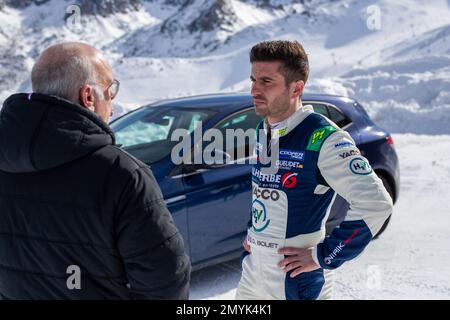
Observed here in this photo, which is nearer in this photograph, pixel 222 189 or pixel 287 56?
pixel 287 56

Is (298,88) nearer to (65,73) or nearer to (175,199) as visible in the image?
(65,73)

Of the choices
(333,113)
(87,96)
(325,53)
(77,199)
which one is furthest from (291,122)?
(325,53)

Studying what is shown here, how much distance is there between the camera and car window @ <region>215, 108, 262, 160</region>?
15.3ft

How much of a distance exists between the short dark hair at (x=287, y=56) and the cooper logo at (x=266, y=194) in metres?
0.50

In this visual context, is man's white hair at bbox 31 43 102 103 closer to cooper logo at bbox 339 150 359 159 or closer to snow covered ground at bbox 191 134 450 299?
cooper logo at bbox 339 150 359 159

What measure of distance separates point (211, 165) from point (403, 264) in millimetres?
1977

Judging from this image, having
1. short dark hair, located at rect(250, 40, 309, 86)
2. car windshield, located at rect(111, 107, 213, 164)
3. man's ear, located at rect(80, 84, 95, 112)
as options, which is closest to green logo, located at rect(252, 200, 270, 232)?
short dark hair, located at rect(250, 40, 309, 86)

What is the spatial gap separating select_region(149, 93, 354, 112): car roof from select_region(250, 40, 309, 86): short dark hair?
227cm

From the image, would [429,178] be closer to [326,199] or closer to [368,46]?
[326,199]

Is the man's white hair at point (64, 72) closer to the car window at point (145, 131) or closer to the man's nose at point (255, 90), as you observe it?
the man's nose at point (255, 90)

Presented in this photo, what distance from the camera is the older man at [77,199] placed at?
1.72 m

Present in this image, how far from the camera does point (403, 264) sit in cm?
496

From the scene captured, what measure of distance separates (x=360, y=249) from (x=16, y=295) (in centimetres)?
132

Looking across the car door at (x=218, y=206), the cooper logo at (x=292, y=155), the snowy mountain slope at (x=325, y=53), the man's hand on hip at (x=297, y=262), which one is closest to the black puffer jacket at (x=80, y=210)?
the man's hand on hip at (x=297, y=262)
